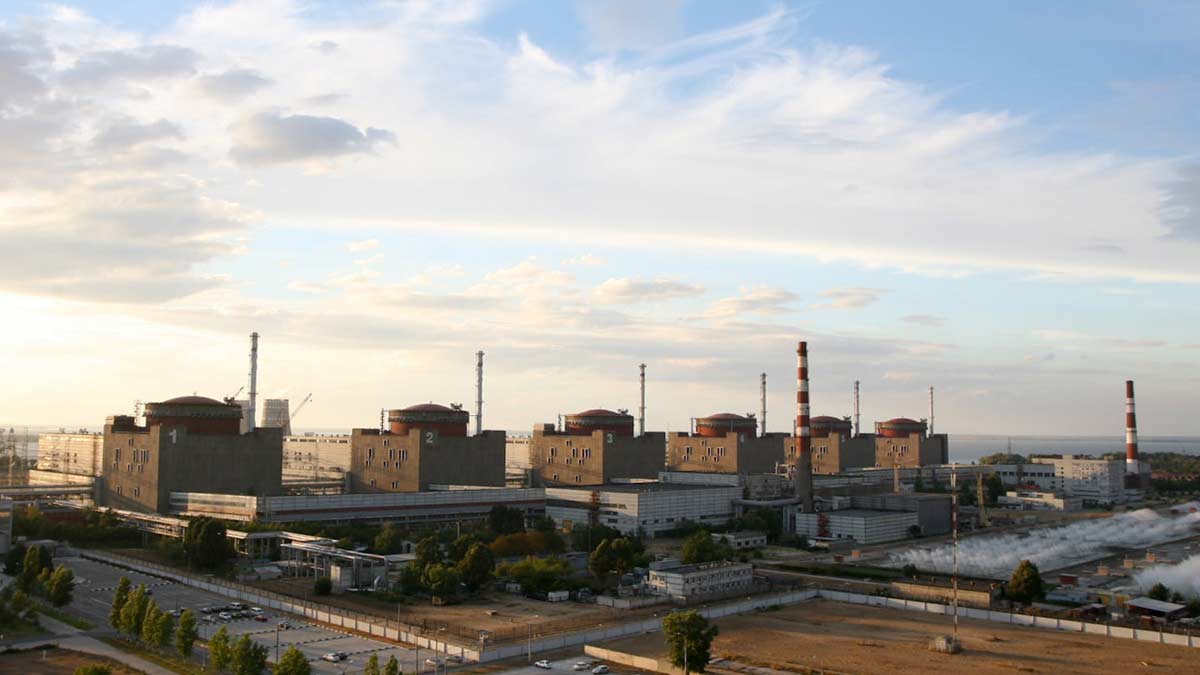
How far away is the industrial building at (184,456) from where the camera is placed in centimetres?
9925

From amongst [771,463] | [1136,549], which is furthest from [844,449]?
[1136,549]

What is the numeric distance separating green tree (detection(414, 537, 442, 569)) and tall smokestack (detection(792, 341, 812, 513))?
54.0m

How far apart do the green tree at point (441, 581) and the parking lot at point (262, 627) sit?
33.1ft

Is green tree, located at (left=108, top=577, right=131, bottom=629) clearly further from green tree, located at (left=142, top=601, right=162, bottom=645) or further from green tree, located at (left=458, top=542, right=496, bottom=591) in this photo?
green tree, located at (left=458, top=542, right=496, bottom=591)

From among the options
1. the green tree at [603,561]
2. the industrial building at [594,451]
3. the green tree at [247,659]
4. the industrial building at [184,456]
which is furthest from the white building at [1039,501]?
the green tree at [247,659]

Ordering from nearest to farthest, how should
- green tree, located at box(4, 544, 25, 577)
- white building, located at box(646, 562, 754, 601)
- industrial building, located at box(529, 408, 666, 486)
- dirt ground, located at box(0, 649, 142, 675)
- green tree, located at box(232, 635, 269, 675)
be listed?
green tree, located at box(232, 635, 269, 675), dirt ground, located at box(0, 649, 142, 675), white building, located at box(646, 562, 754, 601), green tree, located at box(4, 544, 25, 577), industrial building, located at box(529, 408, 666, 486)

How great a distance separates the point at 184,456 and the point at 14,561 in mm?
23737

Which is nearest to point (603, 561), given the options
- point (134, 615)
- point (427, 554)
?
point (427, 554)

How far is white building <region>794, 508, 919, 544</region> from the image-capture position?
107 metres

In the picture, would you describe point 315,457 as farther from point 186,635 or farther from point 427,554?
point 186,635

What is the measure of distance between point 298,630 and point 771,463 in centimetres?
10987

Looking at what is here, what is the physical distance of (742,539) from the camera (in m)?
102


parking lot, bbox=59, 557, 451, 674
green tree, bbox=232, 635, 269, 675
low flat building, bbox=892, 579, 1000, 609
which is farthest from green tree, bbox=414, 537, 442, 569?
low flat building, bbox=892, 579, 1000, 609

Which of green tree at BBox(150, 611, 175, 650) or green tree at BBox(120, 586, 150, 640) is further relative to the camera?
green tree at BBox(120, 586, 150, 640)
